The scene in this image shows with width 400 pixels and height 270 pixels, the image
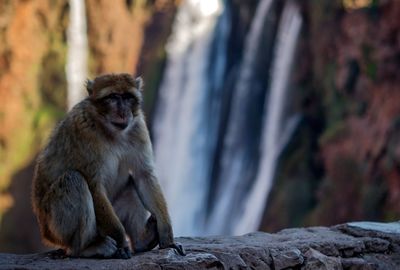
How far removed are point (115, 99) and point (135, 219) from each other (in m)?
0.90

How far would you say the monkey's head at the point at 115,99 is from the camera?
563 centimetres

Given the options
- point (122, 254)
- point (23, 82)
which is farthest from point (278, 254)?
point (23, 82)

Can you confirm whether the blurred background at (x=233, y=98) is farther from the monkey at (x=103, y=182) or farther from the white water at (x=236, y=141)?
the monkey at (x=103, y=182)

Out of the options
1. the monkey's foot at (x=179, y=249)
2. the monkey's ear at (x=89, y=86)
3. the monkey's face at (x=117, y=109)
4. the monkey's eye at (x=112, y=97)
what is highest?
the monkey's ear at (x=89, y=86)

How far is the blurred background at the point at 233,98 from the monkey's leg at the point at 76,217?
1050 cm

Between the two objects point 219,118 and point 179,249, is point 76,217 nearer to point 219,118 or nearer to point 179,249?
point 179,249

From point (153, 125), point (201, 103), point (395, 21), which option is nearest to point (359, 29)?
point (395, 21)

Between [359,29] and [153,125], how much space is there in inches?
333

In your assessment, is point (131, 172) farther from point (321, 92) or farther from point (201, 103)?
point (201, 103)

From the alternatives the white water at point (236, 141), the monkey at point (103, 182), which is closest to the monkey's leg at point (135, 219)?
the monkey at point (103, 182)

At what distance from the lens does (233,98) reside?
21.8 m

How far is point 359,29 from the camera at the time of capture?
17.2 m

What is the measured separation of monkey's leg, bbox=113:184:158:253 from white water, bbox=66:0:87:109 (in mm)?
17831

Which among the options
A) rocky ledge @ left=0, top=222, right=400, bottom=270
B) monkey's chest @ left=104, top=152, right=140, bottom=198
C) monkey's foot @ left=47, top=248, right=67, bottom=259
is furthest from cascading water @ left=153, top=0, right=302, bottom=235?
monkey's foot @ left=47, top=248, right=67, bottom=259
